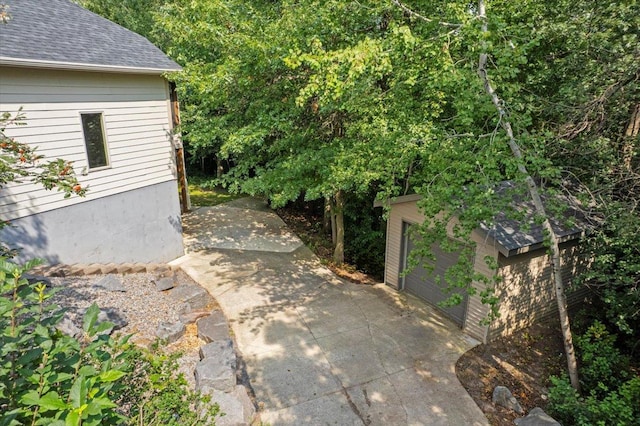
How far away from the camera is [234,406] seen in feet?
16.0

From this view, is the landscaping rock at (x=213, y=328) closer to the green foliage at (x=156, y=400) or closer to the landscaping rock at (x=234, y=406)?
the landscaping rock at (x=234, y=406)

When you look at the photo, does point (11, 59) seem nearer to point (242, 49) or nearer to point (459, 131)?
point (242, 49)

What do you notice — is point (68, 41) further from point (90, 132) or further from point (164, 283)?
point (164, 283)

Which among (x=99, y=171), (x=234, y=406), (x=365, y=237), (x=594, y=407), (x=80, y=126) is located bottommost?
(x=594, y=407)

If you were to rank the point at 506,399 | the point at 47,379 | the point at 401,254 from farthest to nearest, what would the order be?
the point at 401,254 → the point at 506,399 → the point at 47,379

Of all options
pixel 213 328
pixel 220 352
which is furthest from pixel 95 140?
pixel 220 352

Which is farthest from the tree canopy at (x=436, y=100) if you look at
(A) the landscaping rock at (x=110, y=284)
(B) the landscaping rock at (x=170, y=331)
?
(B) the landscaping rock at (x=170, y=331)

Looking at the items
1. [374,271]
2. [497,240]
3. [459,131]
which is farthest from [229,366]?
[374,271]

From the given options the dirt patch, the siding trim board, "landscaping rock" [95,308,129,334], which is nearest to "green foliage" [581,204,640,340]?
the dirt patch

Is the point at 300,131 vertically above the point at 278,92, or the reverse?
the point at 278,92

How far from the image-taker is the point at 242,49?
898 cm

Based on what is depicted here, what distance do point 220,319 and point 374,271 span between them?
20.4 ft

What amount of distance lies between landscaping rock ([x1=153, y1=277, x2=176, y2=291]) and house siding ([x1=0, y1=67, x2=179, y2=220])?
237 centimetres

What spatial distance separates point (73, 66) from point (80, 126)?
4.03 feet
